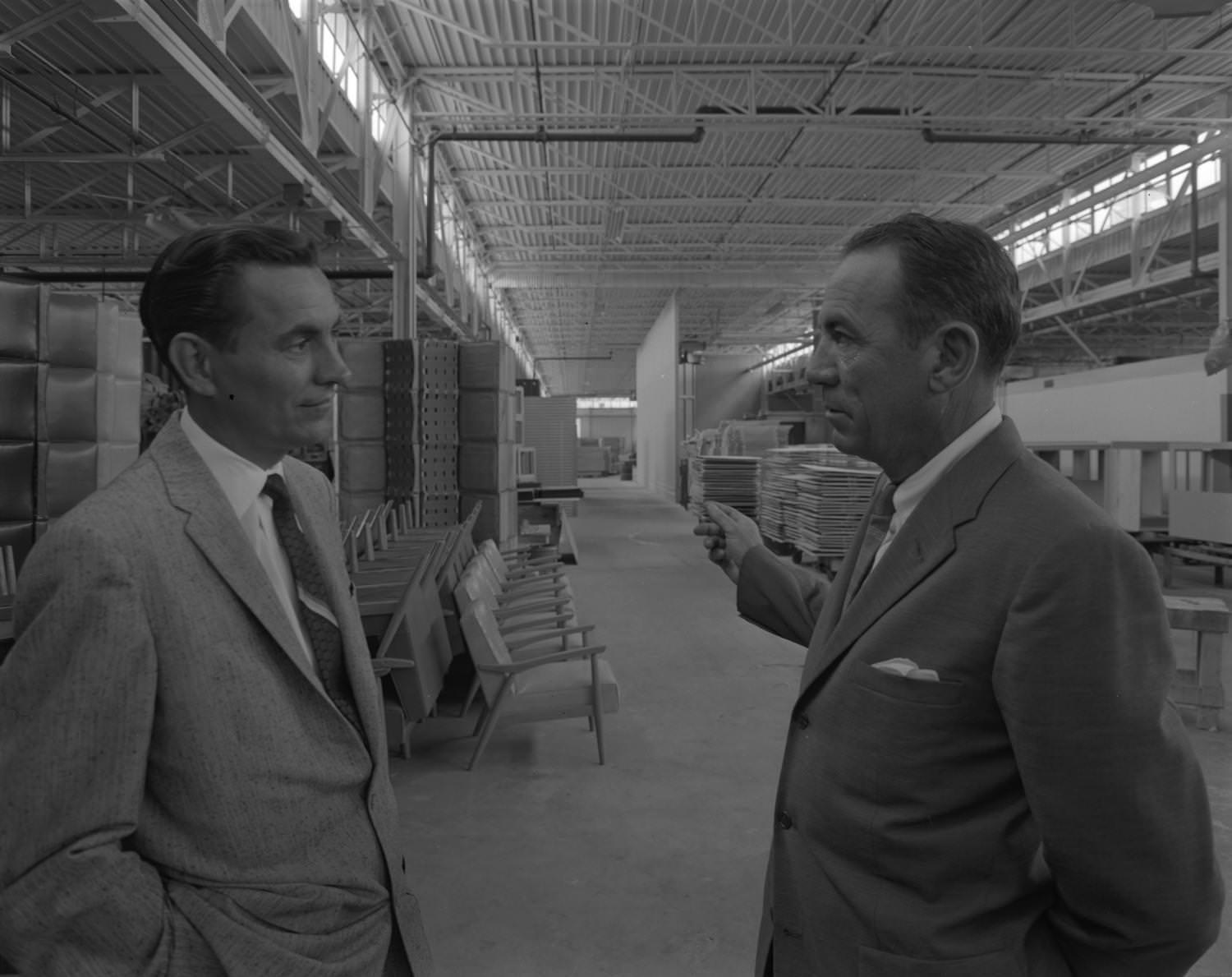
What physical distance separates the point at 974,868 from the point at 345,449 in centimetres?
718

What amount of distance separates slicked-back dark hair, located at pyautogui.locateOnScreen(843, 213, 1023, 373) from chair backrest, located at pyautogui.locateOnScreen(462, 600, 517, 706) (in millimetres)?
3491

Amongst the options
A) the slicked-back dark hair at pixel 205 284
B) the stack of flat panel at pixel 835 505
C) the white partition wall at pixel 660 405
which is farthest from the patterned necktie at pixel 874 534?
the white partition wall at pixel 660 405

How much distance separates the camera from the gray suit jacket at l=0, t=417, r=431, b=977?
1.10 meters

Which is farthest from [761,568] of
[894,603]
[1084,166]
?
[1084,166]

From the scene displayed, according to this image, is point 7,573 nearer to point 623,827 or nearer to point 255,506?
point 623,827

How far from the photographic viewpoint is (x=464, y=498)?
8000 mm

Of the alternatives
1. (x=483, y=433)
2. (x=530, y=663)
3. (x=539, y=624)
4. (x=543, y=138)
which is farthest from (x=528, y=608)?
(x=543, y=138)

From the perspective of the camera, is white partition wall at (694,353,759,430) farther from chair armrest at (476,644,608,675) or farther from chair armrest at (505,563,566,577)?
chair armrest at (476,644,608,675)

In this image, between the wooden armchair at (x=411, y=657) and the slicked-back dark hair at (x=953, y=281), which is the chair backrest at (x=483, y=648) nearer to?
the wooden armchair at (x=411, y=657)

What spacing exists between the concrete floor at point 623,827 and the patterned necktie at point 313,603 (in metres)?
1.88

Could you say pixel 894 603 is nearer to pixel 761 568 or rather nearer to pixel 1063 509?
pixel 1063 509

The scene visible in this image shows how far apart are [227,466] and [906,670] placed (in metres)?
1.09

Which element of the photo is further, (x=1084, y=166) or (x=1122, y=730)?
(x=1084, y=166)

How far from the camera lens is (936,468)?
1.38 m
